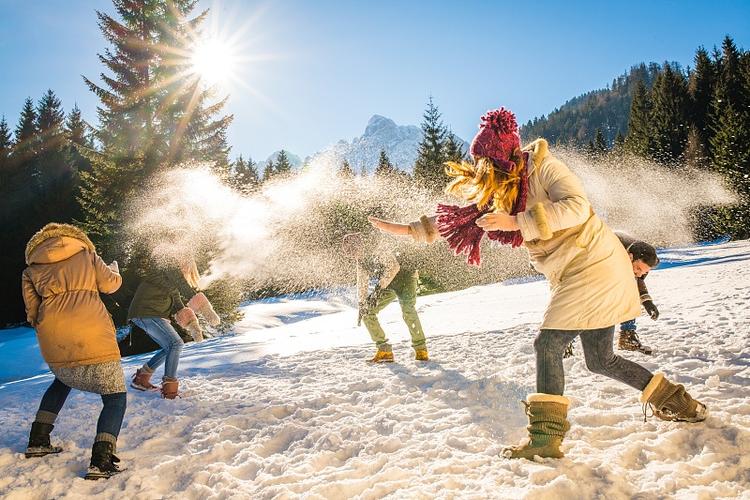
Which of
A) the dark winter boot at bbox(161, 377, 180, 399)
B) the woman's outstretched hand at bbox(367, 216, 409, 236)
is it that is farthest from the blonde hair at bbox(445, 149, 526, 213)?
the dark winter boot at bbox(161, 377, 180, 399)

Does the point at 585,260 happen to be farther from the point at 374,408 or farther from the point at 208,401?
the point at 208,401

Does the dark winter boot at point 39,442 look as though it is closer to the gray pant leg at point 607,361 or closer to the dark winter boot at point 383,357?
the dark winter boot at point 383,357

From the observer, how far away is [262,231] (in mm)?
13789

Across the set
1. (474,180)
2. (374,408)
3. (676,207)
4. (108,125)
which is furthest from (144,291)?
(676,207)

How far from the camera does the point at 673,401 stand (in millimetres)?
2850

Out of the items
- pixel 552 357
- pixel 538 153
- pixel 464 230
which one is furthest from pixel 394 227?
pixel 552 357

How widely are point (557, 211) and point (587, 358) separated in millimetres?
1069

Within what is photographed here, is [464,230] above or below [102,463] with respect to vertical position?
above

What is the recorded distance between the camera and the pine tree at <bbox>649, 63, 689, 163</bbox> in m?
42.2

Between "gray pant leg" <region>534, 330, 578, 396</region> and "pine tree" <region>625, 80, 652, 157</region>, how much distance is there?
156 feet

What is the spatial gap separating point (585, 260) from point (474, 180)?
2.66 feet

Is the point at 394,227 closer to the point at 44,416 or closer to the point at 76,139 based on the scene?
the point at 44,416

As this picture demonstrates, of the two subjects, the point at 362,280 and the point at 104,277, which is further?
the point at 362,280

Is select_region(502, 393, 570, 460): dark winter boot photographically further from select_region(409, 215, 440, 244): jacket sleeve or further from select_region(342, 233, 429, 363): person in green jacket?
select_region(342, 233, 429, 363): person in green jacket
